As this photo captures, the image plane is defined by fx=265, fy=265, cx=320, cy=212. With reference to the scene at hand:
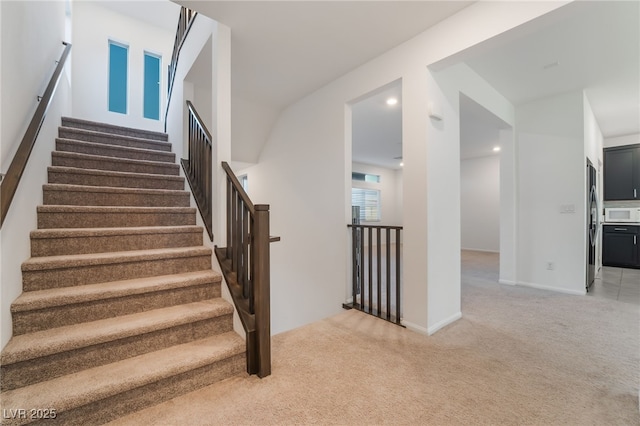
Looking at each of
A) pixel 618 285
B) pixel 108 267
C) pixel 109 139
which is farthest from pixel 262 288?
pixel 618 285

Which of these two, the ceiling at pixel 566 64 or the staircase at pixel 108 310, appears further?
the ceiling at pixel 566 64

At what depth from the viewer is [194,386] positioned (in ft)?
5.30

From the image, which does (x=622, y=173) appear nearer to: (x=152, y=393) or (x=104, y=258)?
(x=152, y=393)

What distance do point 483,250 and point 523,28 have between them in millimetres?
7050

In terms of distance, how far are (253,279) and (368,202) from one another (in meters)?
7.58

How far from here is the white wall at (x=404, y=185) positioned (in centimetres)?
243

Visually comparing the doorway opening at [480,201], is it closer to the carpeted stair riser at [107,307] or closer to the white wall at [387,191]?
the white wall at [387,191]

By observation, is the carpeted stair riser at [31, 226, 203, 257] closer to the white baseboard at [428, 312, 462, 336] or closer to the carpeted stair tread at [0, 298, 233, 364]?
the carpeted stair tread at [0, 298, 233, 364]

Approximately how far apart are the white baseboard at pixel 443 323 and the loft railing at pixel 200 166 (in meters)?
2.18

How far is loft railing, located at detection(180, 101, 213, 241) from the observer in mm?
2605

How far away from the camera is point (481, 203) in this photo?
7805 millimetres

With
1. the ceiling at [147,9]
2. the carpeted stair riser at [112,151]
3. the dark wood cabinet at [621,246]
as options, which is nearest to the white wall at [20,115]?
the carpeted stair riser at [112,151]

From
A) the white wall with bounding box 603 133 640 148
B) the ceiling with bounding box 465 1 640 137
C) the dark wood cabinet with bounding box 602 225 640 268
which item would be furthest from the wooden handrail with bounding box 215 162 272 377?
the white wall with bounding box 603 133 640 148

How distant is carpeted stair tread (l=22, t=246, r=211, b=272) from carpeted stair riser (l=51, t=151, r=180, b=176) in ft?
4.26
